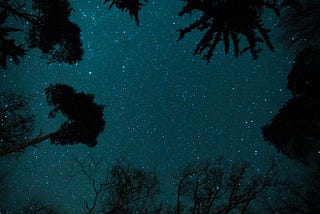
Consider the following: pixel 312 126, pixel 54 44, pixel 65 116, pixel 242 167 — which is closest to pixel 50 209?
pixel 65 116

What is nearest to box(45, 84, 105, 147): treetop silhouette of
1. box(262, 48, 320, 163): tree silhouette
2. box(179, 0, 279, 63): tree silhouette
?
box(262, 48, 320, 163): tree silhouette

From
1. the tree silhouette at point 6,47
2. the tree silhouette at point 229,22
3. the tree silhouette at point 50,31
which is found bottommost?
the tree silhouette at point 229,22

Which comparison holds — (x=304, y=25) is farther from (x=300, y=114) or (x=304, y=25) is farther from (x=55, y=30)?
(x=55, y=30)

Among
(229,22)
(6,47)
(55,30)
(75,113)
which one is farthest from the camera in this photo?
(75,113)

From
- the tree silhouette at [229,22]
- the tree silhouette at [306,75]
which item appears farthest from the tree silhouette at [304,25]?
the tree silhouette at [229,22]

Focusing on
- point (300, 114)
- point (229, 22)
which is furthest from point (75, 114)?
point (229, 22)

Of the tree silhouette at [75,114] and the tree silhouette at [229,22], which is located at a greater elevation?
the tree silhouette at [75,114]

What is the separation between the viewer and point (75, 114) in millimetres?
10297

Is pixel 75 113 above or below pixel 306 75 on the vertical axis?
above

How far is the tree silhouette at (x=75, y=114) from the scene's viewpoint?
10156 mm

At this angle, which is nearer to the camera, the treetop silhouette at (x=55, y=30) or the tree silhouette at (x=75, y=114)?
the treetop silhouette at (x=55, y=30)

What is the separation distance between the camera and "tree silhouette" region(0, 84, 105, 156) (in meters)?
10.2

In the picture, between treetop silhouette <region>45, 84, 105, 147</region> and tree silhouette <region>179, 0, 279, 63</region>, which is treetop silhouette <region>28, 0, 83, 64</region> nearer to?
treetop silhouette <region>45, 84, 105, 147</region>

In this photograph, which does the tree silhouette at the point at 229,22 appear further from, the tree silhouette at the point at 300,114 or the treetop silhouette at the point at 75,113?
the treetop silhouette at the point at 75,113
